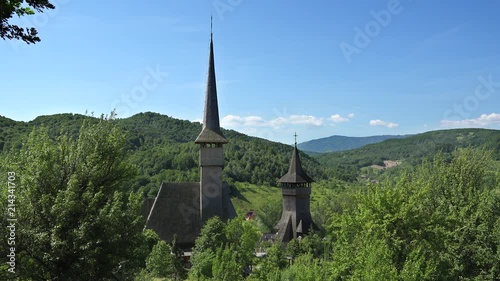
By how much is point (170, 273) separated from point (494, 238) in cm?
2365

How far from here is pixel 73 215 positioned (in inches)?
524

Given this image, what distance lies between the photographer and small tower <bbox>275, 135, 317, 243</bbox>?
148 ft

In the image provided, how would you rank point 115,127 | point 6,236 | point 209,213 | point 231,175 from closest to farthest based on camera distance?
point 6,236
point 115,127
point 209,213
point 231,175

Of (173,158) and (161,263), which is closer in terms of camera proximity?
(161,263)

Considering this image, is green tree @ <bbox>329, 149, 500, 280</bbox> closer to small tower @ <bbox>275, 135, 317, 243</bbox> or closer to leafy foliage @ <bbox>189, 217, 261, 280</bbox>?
leafy foliage @ <bbox>189, 217, 261, 280</bbox>

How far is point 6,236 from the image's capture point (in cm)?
1246

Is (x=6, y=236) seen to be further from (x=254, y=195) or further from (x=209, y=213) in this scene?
(x=254, y=195)

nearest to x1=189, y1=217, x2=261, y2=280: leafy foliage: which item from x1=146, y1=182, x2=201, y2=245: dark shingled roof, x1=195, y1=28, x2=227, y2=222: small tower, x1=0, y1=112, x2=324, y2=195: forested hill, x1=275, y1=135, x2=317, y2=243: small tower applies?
x1=195, y1=28, x2=227, y2=222: small tower

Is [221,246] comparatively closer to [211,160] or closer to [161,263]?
[161,263]

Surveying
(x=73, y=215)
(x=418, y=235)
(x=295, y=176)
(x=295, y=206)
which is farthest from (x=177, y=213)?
(x=73, y=215)

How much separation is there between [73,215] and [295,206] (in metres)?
35.5

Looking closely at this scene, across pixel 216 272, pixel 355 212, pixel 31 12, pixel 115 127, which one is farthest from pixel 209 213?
pixel 31 12

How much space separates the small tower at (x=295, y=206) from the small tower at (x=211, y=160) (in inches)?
415

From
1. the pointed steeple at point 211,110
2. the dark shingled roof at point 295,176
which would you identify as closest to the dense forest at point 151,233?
the pointed steeple at point 211,110
